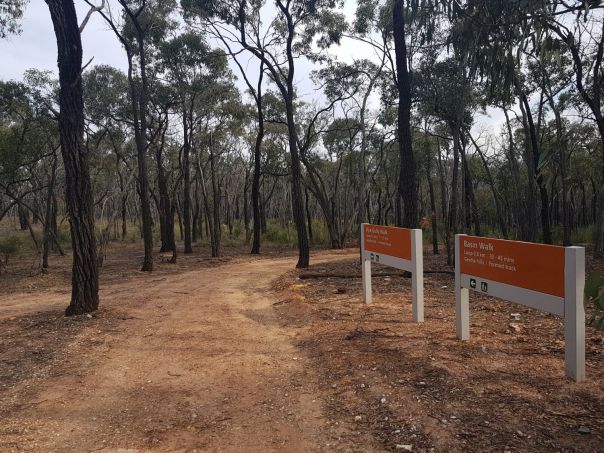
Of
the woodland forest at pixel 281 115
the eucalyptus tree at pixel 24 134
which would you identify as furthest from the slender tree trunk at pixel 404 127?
the eucalyptus tree at pixel 24 134

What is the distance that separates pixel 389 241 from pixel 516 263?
2.88m

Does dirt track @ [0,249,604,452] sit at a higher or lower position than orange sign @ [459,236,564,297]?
lower

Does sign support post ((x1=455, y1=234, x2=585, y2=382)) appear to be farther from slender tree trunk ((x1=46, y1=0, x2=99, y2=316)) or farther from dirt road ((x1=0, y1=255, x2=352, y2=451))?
slender tree trunk ((x1=46, y1=0, x2=99, y2=316))

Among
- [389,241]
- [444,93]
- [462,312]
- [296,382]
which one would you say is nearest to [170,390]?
[296,382]

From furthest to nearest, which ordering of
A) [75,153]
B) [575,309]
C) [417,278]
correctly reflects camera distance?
[75,153]
[417,278]
[575,309]

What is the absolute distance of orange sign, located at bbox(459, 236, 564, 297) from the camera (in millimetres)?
4434

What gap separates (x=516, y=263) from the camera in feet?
16.1

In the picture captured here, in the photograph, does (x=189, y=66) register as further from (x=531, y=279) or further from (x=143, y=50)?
(x=531, y=279)

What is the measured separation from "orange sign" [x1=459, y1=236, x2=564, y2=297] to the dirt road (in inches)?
85.7

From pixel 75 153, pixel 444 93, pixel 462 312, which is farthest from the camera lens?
pixel 444 93

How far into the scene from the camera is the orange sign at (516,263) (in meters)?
4.43

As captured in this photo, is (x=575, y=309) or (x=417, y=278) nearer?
(x=575, y=309)

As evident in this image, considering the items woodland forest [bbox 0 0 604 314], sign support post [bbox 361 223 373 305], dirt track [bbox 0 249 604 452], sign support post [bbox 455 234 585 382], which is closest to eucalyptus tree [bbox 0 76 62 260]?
woodland forest [bbox 0 0 604 314]

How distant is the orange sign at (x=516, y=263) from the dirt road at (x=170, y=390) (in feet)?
7.14
